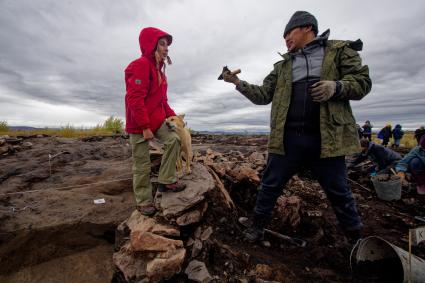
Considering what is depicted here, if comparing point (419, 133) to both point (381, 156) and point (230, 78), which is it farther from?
point (230, 78)

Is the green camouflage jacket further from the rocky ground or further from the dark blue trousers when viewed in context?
the rocky ground

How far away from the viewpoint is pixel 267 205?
262 centimetres

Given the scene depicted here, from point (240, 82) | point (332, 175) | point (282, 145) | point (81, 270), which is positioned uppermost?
point (240, 82)

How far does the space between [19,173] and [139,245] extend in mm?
4709

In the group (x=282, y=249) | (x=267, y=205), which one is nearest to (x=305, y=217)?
(x=282, y=249)

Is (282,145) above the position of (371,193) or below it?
above

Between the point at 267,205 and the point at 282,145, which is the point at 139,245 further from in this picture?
the point at 282,145

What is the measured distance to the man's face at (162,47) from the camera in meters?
3.04

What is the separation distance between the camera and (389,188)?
492 cm

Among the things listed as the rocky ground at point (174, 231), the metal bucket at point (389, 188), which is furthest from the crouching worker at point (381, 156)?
the rocky ground at point (174, 231)

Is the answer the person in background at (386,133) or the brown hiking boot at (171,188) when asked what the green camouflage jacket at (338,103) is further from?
the person in background at (386,133)

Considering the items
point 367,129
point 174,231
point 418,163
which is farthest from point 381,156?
point 367,129

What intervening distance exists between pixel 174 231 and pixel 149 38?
2388 mm

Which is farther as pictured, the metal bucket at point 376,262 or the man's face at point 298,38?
the man's face at point 298,38
